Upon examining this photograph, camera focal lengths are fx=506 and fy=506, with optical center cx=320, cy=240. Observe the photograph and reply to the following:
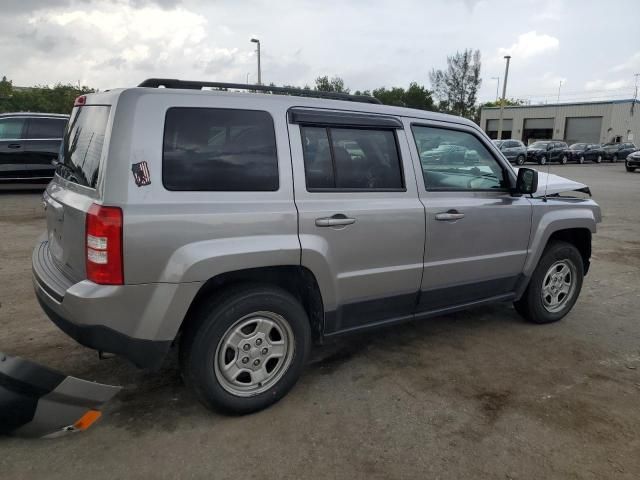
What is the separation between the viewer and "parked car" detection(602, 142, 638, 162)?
122 ft

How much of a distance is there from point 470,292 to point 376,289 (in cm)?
100

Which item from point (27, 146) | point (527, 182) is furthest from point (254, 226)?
point (27, 146)

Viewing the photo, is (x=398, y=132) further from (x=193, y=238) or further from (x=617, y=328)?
(x=617, y=328)

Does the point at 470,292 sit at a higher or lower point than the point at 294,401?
higher

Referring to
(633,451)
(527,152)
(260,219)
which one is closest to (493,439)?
(633,451)

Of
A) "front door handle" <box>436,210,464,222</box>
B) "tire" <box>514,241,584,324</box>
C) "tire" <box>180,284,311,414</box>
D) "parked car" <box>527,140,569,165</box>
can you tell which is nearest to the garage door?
"parked car" <box>527,140,569,165</box>

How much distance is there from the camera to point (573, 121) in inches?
2080

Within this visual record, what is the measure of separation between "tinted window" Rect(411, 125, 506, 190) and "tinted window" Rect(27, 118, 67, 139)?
32.8 feet

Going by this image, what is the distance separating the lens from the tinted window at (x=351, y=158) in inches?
123

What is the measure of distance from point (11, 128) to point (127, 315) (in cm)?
1039

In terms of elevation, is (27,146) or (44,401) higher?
(27,146)

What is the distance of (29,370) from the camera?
9.36ft

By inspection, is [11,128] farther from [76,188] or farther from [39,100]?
[39,100]

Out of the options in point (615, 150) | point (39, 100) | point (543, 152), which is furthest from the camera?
point (615, 150)
